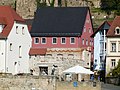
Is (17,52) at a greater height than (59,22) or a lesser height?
lesser

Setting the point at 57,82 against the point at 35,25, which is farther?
the point at 35,25

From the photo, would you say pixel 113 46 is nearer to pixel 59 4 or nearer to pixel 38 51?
pixel 38 51

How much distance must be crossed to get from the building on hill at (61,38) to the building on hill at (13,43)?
1.69 m

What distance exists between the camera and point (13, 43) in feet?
252

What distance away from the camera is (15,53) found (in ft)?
254

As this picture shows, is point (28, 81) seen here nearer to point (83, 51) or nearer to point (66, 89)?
point (66, 89)

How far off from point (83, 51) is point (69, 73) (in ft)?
32.2

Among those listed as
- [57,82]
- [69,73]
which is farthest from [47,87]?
[69,73]

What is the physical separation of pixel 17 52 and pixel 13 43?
133 cm

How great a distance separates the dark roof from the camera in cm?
8350

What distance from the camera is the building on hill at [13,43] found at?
7556cm

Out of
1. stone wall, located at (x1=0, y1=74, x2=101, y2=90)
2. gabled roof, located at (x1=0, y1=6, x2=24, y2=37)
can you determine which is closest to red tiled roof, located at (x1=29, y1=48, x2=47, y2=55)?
gabled roof, located at (x1=0, y1=6, x2=24, y2=37)

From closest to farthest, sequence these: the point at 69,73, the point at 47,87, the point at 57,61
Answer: the point at 47,87, the point at 69,73, the point at 57,61

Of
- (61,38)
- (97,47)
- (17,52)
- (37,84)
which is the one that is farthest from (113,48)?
(37,84)
